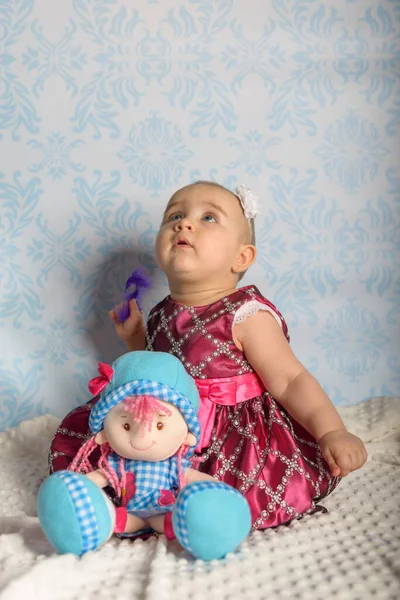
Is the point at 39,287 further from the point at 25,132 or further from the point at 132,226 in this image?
the point at 25,132

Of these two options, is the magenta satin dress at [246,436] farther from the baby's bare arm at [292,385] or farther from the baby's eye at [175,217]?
the baby's eye at [175,217]

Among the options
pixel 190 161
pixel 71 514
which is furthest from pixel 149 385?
pixel 190 161

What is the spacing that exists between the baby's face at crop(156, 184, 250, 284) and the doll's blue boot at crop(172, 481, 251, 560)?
1.43 ft

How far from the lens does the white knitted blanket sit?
31.2 inches

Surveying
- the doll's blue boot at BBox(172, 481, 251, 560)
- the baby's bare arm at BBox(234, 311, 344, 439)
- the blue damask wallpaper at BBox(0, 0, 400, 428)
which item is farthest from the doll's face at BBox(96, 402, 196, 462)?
the blue damask wallpaper at BBox(0, 0, 400, 428)

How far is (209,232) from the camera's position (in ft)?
3.93

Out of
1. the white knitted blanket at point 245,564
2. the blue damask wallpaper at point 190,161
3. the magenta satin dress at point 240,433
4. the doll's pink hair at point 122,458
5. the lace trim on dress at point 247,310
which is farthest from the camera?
the blue damask wallpaper at point 190,161

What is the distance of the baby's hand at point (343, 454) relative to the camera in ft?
3.30

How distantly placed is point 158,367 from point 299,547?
1.06 ft

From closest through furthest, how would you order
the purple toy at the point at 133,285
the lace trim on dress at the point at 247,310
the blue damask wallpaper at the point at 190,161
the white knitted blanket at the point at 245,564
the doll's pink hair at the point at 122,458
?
1. the white knitted blanket at the point at 245,564
2. the doll's pink hair at the point at 122,458
3. the lace trim on dress at the point at 247,310
4. the purple toy at the point at 133,285
5. the blue damask wallpaper at the point at 190,161

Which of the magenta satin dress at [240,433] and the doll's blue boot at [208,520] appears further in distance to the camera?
the magenta satin dress at [240,433]

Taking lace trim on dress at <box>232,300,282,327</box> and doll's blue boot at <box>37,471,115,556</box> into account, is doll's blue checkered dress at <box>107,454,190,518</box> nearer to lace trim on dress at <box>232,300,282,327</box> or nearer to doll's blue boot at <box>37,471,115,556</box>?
doll's blue boot at <box>37,471,115,556</box>

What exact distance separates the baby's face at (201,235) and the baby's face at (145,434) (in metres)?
0.30

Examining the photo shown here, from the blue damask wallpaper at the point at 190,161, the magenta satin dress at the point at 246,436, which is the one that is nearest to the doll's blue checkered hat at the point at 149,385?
the magenta satin dress at the point at 246,436
